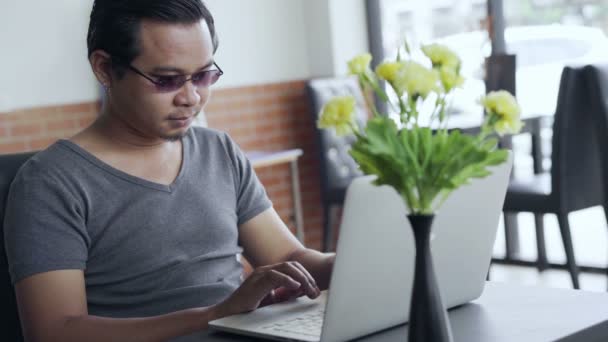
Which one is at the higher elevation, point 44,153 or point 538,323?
point 44,153

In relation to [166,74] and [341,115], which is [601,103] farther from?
[341,115]

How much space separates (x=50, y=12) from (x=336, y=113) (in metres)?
3.10

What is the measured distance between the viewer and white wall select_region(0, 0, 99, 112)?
3719 mm

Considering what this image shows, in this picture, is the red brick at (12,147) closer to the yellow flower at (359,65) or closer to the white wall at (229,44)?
the white wall at (229,44)

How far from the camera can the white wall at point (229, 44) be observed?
12.3ft

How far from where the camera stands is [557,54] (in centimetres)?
437

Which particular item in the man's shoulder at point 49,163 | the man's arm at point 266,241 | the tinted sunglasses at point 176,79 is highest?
the tinted sunglasses at point 176,79

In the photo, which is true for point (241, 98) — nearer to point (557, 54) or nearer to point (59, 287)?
point (557, 54)

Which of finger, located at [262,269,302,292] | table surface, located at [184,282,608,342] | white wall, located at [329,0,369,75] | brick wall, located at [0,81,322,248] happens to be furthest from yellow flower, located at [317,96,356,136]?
white wall, located at [329,0,369,75]

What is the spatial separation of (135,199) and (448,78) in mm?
799

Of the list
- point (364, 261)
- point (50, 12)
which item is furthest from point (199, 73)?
point (50, 12)

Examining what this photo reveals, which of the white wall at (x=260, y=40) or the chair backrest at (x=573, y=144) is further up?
the white wall at (x=260, y=40)

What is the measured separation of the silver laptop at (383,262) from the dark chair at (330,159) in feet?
10.2

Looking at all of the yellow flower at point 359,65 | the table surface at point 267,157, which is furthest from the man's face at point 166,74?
the table surface at point 267,157
